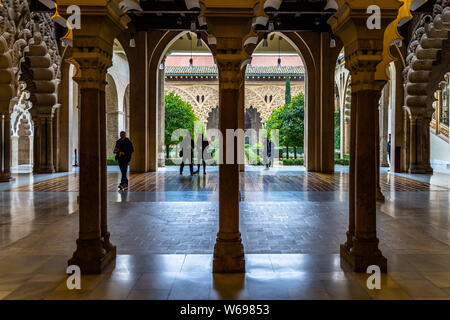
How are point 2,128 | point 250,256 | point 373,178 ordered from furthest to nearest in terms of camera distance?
point 2,128, point 250,256, point 373,178

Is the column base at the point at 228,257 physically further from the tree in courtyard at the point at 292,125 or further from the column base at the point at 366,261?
the tree in courtyard at the point at 292,125

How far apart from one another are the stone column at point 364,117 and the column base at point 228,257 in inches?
47.2

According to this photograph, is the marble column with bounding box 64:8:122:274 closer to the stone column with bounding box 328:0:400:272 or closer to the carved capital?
the carved capital

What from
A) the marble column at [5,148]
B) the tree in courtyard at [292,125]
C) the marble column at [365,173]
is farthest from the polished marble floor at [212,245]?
the tree in courtyard at [292,125]

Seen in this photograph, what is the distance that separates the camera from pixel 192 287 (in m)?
3.50

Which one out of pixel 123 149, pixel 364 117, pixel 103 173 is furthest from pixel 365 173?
pixel 123 149

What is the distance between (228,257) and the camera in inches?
156

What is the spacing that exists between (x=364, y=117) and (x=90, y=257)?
10.7 feet

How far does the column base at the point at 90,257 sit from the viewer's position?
391 cm

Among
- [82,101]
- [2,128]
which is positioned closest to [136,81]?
[2,128]

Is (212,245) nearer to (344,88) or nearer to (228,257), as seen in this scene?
(228,257)

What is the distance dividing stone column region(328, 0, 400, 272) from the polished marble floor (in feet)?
0.84
